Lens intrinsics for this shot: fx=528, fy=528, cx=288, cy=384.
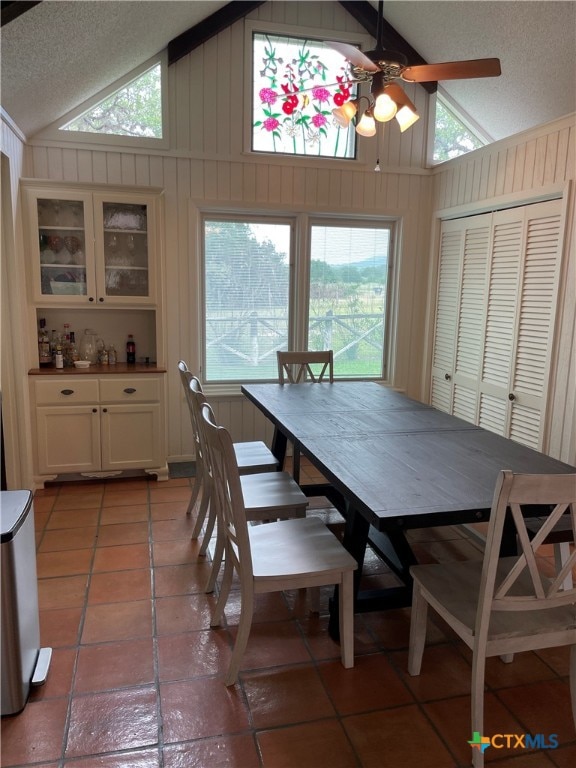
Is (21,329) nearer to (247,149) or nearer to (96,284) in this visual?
(96,284)

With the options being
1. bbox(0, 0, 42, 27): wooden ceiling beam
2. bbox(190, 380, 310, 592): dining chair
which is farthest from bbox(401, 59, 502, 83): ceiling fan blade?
bbox(190, 380, 310, 592): dining chair

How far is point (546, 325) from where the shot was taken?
3.29 metres

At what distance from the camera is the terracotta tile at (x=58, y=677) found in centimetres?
188

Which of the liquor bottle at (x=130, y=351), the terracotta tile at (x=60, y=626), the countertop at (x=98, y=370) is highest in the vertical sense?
the liquor bottle at (x=130, y=351)

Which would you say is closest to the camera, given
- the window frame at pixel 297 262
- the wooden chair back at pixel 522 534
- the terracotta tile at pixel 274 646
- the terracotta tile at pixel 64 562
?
the wooden chair back at pixel 522 534

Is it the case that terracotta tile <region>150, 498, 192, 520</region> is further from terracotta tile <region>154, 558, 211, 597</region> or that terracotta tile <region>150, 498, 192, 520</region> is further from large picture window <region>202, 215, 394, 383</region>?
large picture window <region>202, 215, 394, 383</region>

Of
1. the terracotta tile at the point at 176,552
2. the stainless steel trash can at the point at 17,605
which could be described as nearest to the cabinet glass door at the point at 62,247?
the terracotta tile at the point at 176,552

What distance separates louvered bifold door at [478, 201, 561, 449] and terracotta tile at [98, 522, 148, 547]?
8.17 feet

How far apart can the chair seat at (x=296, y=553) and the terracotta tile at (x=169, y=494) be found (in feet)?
5.04

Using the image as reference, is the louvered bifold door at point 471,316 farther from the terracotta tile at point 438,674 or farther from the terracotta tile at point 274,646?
the terracotta tile at point 274,646

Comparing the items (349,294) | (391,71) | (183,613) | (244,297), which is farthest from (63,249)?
(183,613)

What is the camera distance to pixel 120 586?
257 centimetres

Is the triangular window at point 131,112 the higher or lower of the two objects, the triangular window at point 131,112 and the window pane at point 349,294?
the higher

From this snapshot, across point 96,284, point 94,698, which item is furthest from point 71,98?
point 94,698
